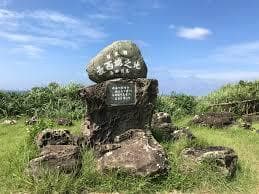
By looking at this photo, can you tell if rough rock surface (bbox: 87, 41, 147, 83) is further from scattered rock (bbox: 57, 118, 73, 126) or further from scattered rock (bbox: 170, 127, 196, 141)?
scattered rock (bbox: 57, 118, 73, 126)

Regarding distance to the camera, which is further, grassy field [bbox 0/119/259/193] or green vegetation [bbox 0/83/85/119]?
green vegetation [bbox 0/83/85/119]

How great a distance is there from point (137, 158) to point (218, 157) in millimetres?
1676

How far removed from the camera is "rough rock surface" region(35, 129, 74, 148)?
10125mm

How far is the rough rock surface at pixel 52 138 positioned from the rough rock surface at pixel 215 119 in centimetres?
795

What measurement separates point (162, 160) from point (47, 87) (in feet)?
41.4

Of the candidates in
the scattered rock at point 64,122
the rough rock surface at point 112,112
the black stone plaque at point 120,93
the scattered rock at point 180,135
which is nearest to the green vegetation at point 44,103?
the scattered rock at point 64,122

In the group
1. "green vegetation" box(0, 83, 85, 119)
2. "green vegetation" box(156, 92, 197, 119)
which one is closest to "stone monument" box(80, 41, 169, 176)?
"green vegetation" box(0, 83, 85, 119)

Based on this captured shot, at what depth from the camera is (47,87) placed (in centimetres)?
2072

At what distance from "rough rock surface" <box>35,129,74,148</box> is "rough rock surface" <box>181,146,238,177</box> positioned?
100 inches

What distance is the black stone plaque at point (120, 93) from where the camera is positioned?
1098 centimetres

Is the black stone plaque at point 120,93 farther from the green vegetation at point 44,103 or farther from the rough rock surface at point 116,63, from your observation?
the green vegetation at point 44,103

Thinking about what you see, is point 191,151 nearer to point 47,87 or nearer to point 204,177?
point 204,177

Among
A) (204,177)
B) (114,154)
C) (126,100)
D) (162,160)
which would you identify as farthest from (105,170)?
(126,100)

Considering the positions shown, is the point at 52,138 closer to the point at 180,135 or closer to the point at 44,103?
the point at 180,135
